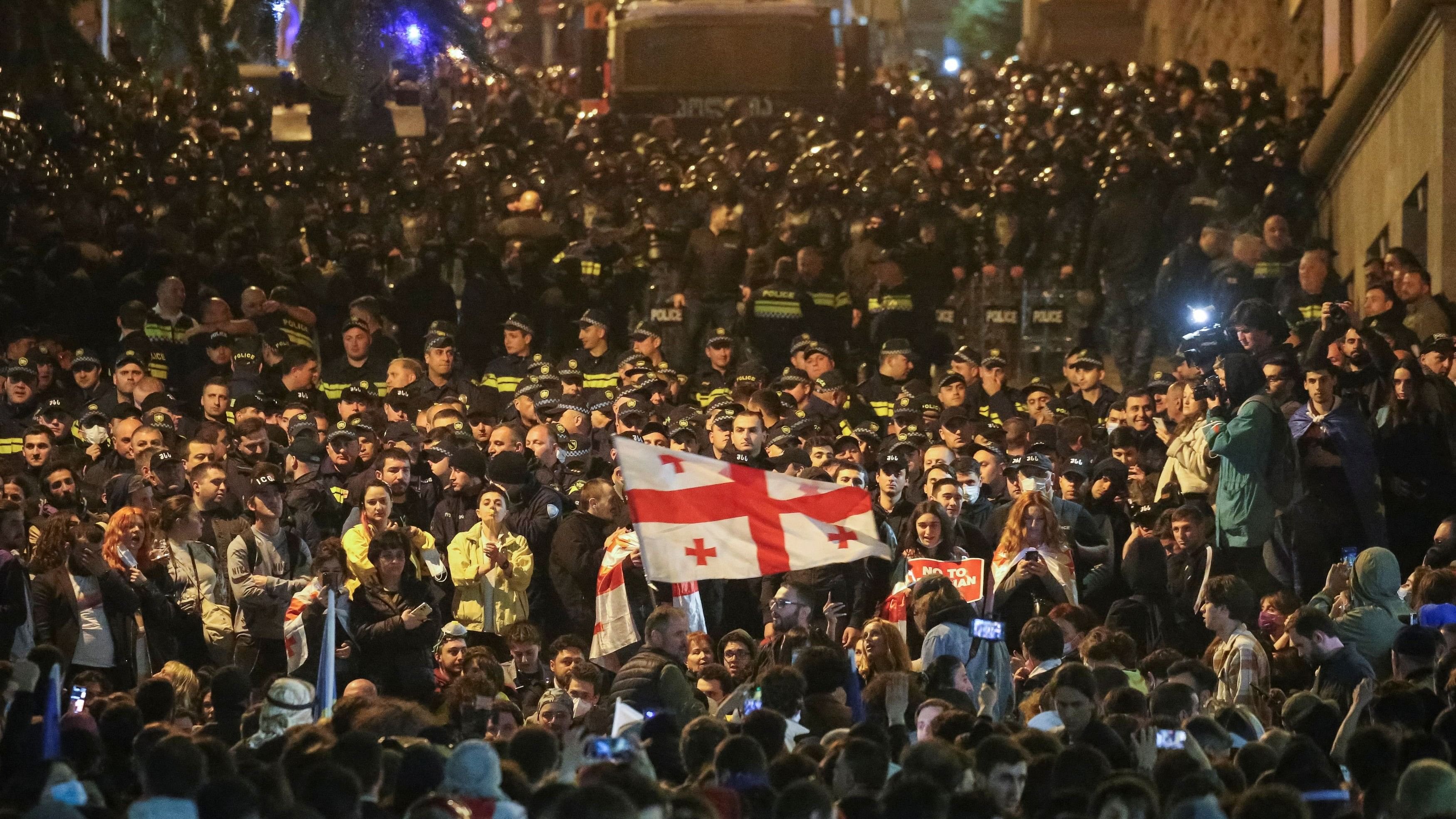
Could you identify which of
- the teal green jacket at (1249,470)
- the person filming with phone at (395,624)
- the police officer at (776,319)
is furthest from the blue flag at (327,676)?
the police officer at (776,319)

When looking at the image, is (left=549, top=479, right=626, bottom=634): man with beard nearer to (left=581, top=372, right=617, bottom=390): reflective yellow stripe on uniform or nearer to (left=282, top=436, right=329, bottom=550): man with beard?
(left=282, top=436, right=329, bottom=550): man with beard

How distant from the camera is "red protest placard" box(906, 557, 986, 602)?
45.0 ft

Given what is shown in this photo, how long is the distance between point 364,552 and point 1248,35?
24.3 metres

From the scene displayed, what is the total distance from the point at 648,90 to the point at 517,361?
47.2 ft

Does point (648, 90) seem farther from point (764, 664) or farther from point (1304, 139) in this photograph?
point (764, 664)

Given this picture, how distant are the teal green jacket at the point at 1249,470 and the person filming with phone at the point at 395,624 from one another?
4.73 metres

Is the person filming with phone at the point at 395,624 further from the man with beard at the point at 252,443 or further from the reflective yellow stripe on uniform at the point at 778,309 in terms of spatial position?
the reflective yellow stripe on uniform at the point at 778,309

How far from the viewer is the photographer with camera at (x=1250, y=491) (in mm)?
14594

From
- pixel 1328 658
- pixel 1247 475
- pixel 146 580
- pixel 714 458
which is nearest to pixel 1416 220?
pixel 1247 475

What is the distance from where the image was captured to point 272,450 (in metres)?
16.6

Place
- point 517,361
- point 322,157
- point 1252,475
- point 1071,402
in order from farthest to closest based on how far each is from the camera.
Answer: point 322,157, point 517,361, point 1071,402, point 1252,475

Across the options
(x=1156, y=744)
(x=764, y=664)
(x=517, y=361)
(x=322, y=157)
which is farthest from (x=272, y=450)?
(x=322, y=157)

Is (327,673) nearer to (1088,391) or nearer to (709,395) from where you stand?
(709,395)

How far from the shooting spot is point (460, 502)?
15078 mm
